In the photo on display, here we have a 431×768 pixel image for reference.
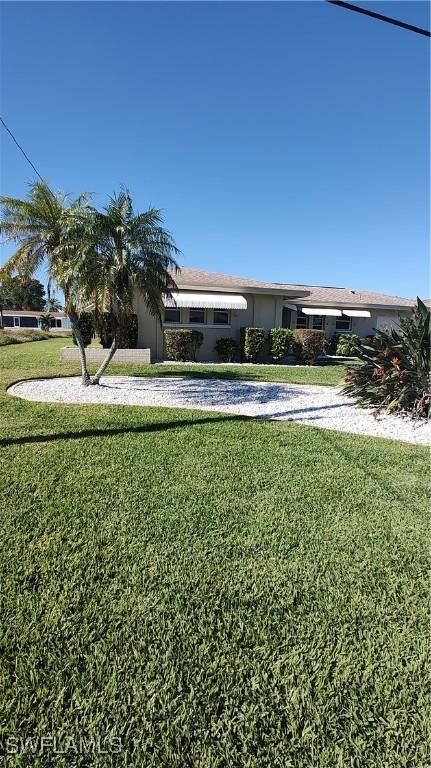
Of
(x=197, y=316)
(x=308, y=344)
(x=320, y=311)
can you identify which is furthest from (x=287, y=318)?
(x=197, y=316)

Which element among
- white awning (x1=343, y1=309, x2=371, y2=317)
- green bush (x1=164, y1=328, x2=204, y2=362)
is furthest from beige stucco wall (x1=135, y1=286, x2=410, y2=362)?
white awning (x1=343, y1=309, x2=371, y2=317)

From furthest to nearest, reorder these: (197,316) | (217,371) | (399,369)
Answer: (197,316)
(217,371)
(399,369)

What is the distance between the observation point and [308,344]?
896 inches

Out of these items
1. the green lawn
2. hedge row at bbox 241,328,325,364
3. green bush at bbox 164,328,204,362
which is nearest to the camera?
the green lawn

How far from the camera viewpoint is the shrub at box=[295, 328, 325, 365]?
896 inches

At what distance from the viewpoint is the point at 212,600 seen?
321cm

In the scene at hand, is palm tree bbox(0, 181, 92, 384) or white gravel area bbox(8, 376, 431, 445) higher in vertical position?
palm tree bbox(0, 181, 92, 384)

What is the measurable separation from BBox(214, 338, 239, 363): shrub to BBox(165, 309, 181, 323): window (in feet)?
8.60

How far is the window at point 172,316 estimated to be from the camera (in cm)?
2184

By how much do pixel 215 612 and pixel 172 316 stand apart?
19.8m

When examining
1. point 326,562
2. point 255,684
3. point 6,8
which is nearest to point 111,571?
point 255,684

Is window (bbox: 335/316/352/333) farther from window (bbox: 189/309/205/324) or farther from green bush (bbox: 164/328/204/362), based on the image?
green bush (bbox: 164/328/204/362)

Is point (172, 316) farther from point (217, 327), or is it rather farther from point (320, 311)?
point (320, 311)

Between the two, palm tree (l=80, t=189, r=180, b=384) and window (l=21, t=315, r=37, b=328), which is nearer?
palm tree (l=80, t=189, r=180, b=384)
